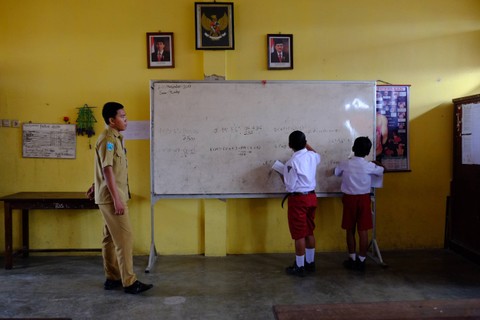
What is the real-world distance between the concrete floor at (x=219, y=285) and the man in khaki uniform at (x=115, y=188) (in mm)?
272

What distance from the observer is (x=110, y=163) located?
2.86 m

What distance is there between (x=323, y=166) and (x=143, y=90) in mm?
1974

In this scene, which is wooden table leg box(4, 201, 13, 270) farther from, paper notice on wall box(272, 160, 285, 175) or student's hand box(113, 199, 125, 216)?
paper notice on wall box(272, 160, 285, 175)

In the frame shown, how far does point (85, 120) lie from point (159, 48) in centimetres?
105

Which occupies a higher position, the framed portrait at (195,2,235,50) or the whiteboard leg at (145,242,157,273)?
the framed portrait at (195,2,235,50)

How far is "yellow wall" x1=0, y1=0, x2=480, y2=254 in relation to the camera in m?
3.96

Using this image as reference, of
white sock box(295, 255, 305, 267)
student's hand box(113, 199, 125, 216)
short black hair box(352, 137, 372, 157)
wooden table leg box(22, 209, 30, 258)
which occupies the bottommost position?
white sock box(295, 255, 305, 267)

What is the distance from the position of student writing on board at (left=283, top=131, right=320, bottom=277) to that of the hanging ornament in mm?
2041

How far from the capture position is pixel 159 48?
3.96m

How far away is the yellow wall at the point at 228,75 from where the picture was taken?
3961mm

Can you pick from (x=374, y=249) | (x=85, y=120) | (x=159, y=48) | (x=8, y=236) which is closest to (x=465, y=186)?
(x=374, y=249)

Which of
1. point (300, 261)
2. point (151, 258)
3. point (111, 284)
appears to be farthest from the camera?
point (151, 258)

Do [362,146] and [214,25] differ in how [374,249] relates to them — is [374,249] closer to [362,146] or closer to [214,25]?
[362,146]

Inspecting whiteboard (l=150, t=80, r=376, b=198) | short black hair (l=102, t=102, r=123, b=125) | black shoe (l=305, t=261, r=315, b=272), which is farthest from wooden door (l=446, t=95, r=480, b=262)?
short black hair (l=102, t=102, r=123, b=125)
